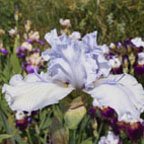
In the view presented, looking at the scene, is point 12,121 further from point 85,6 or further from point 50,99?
point 85,6

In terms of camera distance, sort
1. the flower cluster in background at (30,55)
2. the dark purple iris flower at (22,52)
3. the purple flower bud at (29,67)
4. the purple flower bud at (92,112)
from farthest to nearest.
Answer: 1. the dark purple iris flower at (22,52)
2. the flower cluster in background at (30,55)
3. the purple flower bud at (29,67)
4. the purple flower bud at (92,112)

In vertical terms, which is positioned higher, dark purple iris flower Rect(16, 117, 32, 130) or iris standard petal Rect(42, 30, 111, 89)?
iris standard petal Rect(42, 30, 111, 89)

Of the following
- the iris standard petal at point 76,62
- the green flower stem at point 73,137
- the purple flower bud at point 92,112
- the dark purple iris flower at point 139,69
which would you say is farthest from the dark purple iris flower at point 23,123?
the iris standard petal at point 76,62

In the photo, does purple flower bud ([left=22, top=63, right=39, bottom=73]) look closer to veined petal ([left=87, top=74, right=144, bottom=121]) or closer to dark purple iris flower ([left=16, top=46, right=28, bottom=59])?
dark purple iris flower ([left=16, top=46, right=28, bottom=59])

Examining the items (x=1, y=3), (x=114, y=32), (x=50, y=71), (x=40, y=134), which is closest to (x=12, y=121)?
(x=40, y=134)

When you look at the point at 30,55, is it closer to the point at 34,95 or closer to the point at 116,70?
the point at 116,70

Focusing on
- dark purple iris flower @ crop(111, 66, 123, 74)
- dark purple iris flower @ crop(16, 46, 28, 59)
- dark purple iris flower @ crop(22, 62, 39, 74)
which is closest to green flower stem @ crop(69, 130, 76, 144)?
dark purple iris flower @ crop(111, 66, 123, 74)

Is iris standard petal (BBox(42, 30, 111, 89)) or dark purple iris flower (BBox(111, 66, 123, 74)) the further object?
dark purple iris flower (BBox(111, 66, 123, 74))

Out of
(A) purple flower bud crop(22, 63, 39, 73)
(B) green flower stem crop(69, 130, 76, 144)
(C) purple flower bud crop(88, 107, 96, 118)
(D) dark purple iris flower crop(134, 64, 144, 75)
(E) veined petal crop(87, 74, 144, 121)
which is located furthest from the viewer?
(A) purple flower bud crop(22, 63, 39, 73)

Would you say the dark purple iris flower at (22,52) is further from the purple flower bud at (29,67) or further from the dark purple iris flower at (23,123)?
the dark purple iris flower at (23,123)
